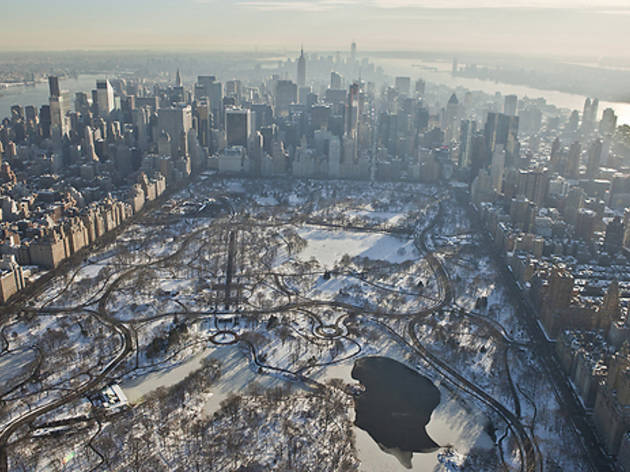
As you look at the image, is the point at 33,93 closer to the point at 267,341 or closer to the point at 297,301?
the point at 297,301

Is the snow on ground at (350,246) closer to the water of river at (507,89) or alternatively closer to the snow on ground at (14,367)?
the snow on ground at (14,367)

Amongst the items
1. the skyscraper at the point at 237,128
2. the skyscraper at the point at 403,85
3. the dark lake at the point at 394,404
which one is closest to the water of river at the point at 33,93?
the skyscraper at the point at 237,128

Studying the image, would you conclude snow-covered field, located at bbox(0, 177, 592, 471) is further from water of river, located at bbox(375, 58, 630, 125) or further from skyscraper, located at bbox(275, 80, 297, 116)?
water of river, located at bbox(375, 58, 630, 125)

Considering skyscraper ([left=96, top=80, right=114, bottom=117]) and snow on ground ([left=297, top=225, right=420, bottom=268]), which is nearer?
snow on ground ([left=297, top=225, right=420, bottom=268])

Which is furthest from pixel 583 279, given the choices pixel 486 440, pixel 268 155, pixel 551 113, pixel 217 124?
pixel 551 113

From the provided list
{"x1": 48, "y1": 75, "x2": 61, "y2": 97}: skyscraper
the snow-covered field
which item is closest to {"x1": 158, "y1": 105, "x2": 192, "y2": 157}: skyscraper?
{"x1": 48, "y1": 75, "x2": 61, "y2": 97}: skyscraper

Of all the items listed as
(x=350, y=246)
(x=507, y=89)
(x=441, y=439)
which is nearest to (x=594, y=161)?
(x=350, y=246)

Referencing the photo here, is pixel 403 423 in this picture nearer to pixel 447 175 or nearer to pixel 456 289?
pixel 456 289
